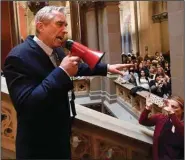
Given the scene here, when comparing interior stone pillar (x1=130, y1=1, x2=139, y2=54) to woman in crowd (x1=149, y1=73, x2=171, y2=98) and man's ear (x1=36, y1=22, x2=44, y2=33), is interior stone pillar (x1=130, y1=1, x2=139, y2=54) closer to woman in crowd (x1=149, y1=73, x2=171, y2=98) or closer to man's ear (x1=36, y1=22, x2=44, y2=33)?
woman in crowd (x1=149, y1=73, x2=171, y2=98)

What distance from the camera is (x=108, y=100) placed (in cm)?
1007

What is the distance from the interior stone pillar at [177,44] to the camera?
304cm

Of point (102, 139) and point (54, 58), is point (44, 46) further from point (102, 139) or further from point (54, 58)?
point (102, 139)

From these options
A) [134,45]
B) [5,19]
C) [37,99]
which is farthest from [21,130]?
[134,45]

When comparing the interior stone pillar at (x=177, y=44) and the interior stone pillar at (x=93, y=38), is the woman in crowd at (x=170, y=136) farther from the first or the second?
the interior stone pillar at (x=93, y=38)

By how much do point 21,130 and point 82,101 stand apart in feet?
29.7

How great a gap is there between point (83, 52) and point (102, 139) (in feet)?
4.05

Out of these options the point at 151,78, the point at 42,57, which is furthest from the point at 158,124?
the point at 151,78

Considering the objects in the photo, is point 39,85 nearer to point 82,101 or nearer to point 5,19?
point 82,101

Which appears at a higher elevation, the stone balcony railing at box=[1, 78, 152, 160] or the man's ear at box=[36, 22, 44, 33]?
the man's ear at box=[36, 22, 44, 33]

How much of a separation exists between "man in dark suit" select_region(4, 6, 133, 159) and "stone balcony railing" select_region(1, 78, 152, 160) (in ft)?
2.36

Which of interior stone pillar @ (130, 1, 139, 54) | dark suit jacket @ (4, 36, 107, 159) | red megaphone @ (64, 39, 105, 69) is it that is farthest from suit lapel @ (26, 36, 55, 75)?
interior stone pillar @ (130, 1, 139, 54)

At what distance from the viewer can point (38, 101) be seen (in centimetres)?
168

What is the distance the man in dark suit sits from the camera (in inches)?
67.0
